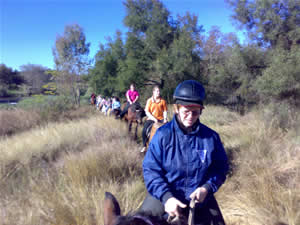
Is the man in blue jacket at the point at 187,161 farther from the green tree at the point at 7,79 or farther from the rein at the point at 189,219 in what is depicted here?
the green tree at the point at 7,79

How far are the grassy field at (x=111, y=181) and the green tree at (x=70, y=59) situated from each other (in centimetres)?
2039

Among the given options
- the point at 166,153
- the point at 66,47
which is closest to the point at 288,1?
the point at 166,153

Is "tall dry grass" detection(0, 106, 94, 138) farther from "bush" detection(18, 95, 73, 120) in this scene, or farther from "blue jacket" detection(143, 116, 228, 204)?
"blue jacket" detection(143, 116, 228, 204)

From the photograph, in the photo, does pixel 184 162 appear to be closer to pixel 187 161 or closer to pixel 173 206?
pixel 187 161

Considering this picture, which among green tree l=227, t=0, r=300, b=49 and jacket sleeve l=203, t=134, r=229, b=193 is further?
green tree l=227, t=0, r=300, b=49

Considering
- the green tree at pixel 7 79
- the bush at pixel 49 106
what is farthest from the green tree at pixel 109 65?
the green tree at pixel 7 79

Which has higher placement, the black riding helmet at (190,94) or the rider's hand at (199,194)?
the black riding helmet at (190,94)

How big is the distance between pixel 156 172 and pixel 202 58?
1847cm

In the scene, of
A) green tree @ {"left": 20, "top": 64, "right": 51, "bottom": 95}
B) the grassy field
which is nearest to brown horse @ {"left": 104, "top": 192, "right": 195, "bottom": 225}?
the grassy field

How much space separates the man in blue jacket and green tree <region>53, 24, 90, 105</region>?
2339cm

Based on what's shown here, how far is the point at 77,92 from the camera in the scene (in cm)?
2594

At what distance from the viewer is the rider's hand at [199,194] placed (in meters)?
1.57

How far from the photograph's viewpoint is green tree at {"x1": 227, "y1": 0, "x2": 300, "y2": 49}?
8945mm

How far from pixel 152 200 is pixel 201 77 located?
51.2 feet
